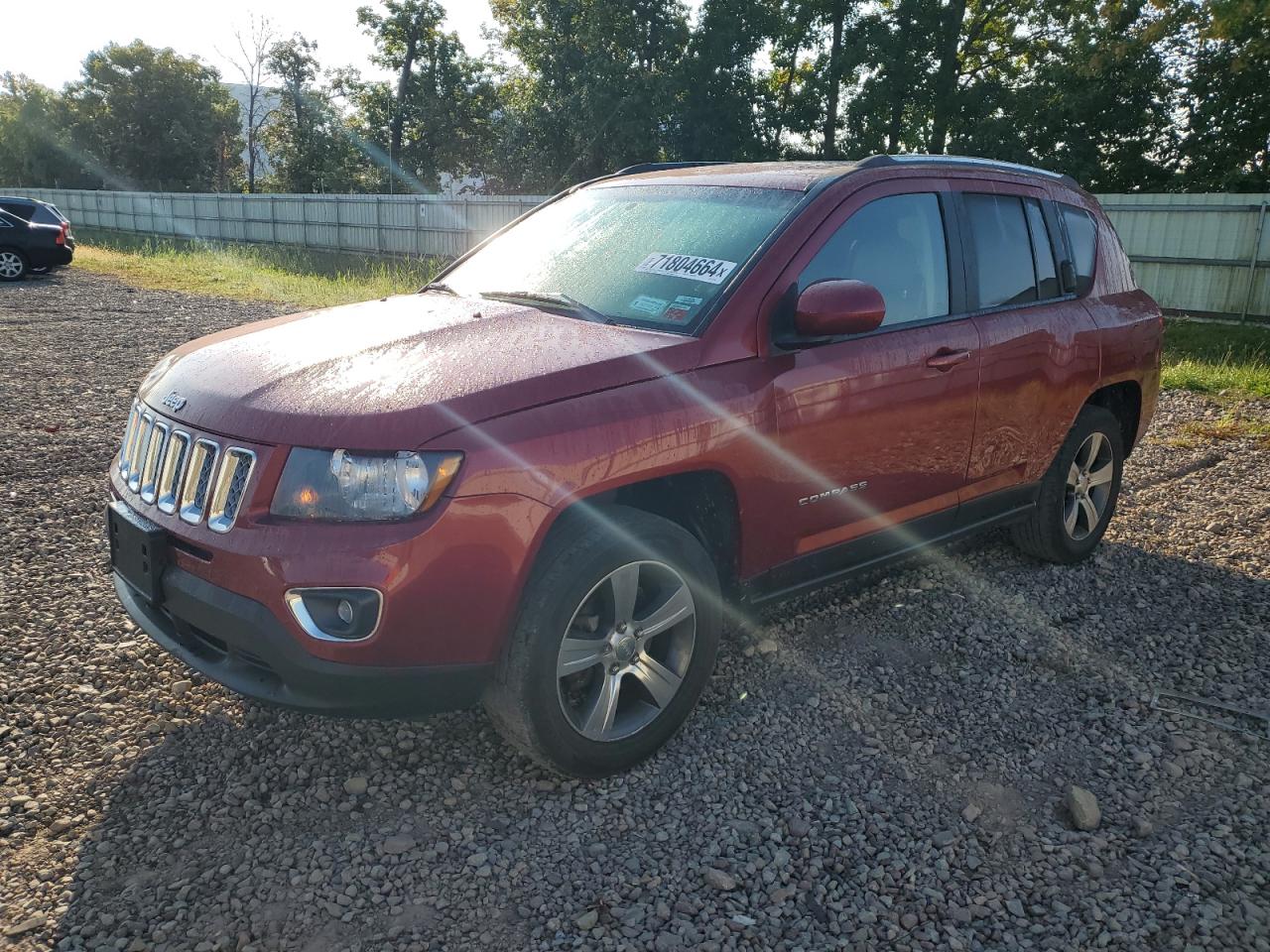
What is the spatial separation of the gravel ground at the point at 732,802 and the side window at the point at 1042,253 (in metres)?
1.38

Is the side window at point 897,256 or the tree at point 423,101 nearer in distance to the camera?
the side window at point 897,256

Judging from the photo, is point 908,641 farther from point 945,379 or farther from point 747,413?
point 747,413

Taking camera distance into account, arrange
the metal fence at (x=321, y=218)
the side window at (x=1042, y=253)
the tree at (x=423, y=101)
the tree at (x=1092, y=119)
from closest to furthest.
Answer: the side window at (x=1042, y=253) < the metal fence at (x=321, y=218) < the tree at (x=1092, y=119) < the tree at (x=423, y=101)

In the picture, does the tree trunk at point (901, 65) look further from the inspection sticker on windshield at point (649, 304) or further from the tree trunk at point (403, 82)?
the inspection sticker on windshield at point (649, 304)

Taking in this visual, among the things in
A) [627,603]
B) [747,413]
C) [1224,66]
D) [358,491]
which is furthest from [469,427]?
[1224,66]

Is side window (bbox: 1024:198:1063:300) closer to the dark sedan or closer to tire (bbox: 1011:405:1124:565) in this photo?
tire (bbox: 1011:405:1124:565)

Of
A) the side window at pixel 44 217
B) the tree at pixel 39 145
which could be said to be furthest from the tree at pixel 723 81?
the tree at pixel 39 145

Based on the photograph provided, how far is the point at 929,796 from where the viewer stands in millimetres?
3102

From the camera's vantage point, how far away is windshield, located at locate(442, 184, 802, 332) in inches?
135

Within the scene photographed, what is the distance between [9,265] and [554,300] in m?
20.5

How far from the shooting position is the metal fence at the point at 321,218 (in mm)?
24016

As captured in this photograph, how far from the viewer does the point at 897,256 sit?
3.84 m

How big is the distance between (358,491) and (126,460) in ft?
3.72

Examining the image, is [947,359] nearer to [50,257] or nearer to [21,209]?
[50,257]
